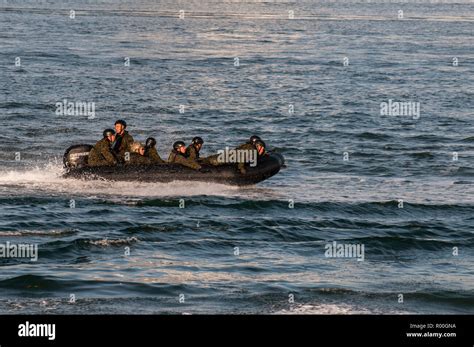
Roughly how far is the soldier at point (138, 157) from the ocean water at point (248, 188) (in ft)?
2.28

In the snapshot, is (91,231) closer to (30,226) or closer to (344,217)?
(30,226)

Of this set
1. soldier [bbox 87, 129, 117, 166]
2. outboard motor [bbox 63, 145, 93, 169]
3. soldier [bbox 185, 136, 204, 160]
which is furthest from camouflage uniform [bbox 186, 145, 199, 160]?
outboard motor [bbox 63, 145, 93, 169]

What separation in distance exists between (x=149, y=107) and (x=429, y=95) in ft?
42.8

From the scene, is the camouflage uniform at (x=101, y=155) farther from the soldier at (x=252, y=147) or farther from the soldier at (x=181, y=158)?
the soldier at (x=252, y=147)

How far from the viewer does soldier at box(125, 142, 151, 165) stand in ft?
91.9

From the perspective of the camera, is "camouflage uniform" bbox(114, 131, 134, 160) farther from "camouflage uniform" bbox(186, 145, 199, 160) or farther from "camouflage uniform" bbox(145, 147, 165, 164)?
"camouflage uniform" bbox(186, 145, 199, 160)

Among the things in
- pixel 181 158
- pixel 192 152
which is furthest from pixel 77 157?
pixel 192 152

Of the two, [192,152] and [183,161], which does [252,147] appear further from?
[183,161]

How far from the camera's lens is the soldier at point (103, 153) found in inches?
1096

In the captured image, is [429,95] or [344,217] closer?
[344,217]

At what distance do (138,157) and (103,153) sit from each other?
0.92 meters

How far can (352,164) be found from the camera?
3344 centimetres
